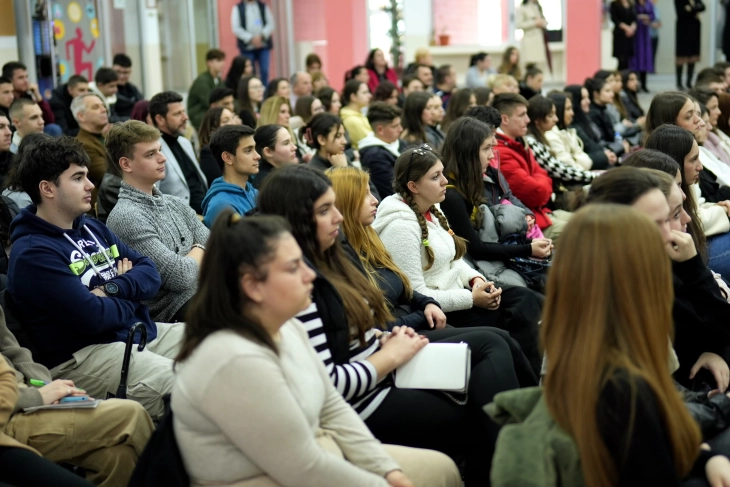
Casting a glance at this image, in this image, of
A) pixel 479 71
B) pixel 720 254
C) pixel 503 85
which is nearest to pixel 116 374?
pixel 720 254

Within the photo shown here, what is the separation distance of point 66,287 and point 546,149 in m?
3.69

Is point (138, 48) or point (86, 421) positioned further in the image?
point (138, 48)

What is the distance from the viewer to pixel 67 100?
793cm

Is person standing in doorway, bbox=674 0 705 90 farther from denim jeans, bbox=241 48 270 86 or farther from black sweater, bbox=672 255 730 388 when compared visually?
black sweater, bbox=672 255 730 388

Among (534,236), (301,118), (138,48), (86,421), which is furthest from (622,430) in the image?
(138,48)

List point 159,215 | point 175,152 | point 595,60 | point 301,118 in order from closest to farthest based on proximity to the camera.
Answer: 1. point 159,215
2. point 175,152
3. point 301,118
4. point 595,60

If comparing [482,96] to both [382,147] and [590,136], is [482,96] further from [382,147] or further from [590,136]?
[382,147]

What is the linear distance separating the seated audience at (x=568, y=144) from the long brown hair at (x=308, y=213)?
390cm

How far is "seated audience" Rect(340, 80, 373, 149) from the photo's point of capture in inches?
289

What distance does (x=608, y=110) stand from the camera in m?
8.44

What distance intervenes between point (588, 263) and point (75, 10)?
8.75 meters

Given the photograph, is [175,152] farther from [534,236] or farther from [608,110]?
[608,110]

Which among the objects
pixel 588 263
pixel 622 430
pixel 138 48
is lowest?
pixel 622 430

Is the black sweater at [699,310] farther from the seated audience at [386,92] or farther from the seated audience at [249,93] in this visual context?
the seated audience at [386,92]
